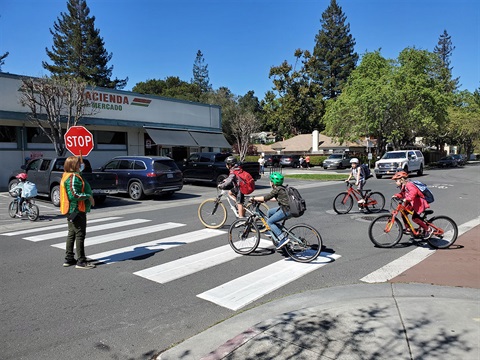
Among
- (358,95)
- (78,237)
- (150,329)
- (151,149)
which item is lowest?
(150,329)

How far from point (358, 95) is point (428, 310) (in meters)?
35.9

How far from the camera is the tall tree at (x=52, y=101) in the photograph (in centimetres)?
1761

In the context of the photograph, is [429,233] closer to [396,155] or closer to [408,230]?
[408,230]

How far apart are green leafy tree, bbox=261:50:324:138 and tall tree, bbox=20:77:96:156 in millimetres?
52184

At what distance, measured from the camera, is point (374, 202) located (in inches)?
440

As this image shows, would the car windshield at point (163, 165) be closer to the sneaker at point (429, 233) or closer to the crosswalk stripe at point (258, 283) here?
the crosswalk stripe at point (258, 283)

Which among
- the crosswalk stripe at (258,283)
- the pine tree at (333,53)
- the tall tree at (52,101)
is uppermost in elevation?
the pine tree at (333,53)

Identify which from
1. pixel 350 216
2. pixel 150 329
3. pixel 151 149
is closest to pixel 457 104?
pixel 151 149

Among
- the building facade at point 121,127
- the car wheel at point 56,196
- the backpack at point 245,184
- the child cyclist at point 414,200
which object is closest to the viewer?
the child cyclist at point 414,200

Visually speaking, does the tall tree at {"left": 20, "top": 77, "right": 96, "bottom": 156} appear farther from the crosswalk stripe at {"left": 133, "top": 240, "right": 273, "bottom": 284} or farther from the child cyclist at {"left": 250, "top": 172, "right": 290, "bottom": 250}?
the child cyclist at {"left": 250, "top": 172, "right": 290, "bottom": 250}

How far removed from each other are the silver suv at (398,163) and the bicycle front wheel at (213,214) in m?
20.1

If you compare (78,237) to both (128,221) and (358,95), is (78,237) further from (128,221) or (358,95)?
(358,95)

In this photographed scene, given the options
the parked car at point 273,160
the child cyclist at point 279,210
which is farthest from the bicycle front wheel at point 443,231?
the parked car at point 273,160

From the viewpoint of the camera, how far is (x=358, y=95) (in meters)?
37.3
